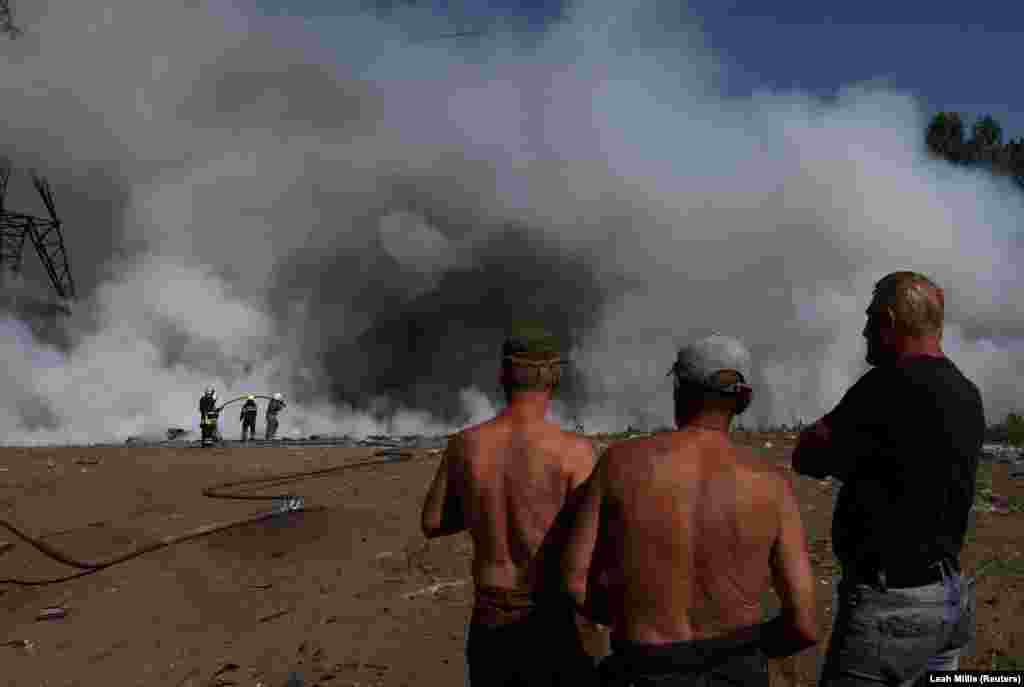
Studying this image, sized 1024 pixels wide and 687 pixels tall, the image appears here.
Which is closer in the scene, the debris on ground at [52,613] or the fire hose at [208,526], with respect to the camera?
the debris on ground at [52,613]

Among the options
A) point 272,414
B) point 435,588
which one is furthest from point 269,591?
point 272,414

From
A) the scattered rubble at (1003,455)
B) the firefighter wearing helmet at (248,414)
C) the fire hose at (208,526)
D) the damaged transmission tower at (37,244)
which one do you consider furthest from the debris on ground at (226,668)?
the damaged transmission tower at (37,244)

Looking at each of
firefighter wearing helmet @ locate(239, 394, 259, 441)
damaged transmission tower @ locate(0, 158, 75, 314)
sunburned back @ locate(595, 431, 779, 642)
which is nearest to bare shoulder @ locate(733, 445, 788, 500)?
sunburned back @ locate(595, 431, 779, 642)

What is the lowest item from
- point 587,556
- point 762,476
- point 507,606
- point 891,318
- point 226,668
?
point 226,668

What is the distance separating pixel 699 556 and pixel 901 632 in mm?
709

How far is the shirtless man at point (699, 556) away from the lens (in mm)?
1812

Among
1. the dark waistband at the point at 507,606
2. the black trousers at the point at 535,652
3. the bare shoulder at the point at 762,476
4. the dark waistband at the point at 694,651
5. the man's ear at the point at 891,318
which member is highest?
the man's ear at the point at 891,318

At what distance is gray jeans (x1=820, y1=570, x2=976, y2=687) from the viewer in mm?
2104

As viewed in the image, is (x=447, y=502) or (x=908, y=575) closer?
(x=908, y=575)

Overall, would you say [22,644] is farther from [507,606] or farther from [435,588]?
[507,606]

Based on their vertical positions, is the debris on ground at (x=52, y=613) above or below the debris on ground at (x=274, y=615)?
below

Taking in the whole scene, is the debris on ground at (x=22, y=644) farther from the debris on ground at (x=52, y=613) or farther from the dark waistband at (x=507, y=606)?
the dark waistband at (x=507, y=606)

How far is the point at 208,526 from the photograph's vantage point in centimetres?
761

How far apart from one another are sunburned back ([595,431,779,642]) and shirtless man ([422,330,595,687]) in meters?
0.42
